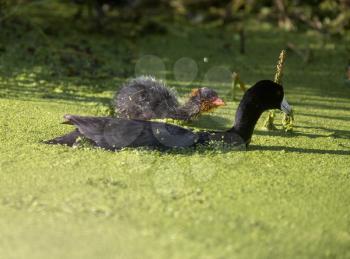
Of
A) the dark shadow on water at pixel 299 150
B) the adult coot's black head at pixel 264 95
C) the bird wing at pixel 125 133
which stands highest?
the adult coot's black head at pixel 264 95

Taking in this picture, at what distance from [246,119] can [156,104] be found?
0.54m

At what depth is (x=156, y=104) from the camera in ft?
10.5

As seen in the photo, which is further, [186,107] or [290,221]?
[186,107]

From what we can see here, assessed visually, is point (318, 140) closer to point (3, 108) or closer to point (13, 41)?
point (3, 108)

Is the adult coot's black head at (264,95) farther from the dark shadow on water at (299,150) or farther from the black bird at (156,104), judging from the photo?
the black bird at (156,104)

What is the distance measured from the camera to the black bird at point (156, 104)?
3.18 meters

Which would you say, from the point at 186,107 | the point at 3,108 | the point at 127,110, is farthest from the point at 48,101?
the point at 186,107

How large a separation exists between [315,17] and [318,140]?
7.13 feet

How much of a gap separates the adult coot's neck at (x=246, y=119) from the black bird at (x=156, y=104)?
0.35 meters

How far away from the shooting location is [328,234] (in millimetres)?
2055

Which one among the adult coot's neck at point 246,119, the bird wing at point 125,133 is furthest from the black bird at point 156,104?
the bird wing at point 125,133

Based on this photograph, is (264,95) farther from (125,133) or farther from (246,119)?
(125,133)

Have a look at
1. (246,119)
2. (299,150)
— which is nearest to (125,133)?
(246,119)

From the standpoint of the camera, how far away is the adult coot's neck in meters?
2.82
